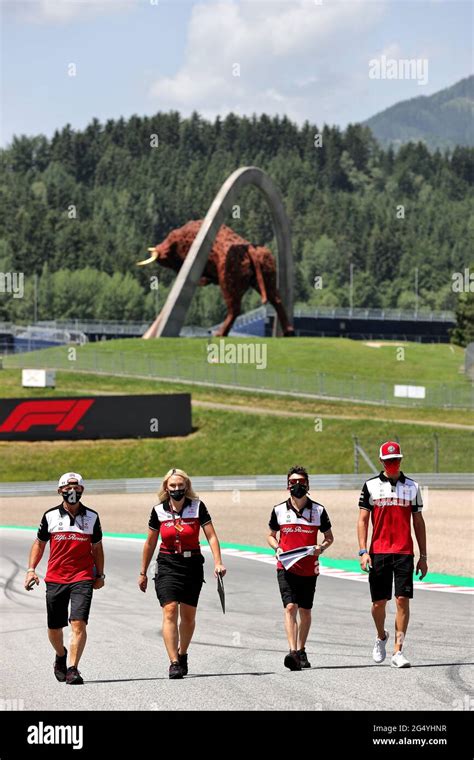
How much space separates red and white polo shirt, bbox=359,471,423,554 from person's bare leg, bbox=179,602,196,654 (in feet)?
6.27

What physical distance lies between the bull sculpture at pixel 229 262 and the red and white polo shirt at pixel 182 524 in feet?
200

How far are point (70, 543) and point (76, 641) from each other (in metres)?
0.87

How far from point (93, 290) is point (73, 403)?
359ft

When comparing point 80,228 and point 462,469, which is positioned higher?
point 80,228

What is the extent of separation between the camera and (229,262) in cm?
7206

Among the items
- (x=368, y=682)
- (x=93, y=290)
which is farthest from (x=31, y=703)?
(x=93, y=290)

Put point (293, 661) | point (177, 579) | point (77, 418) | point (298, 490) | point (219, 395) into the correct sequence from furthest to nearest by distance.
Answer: point (219, 395) → point (77, 418) → point (298, 490) → point (293, 661) → point (177, 579)

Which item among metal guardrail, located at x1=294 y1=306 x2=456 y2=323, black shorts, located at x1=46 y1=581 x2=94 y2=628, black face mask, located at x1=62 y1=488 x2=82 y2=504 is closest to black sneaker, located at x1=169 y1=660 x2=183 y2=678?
black shorts, located at x1=46 y1=581 x2=94 y2=628

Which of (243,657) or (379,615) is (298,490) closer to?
(379,615)

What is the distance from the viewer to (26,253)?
17862 centimetres

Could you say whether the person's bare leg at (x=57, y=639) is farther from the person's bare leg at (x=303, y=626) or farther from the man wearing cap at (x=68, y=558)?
the person's bare leg at (x=303, y=626)

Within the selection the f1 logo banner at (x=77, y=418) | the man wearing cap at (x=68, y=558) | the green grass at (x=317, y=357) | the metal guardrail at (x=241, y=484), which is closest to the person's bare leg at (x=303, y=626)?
the man wearing cap at (x=68, y=558)

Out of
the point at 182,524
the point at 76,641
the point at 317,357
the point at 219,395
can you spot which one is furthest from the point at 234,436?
the point at 76,641
